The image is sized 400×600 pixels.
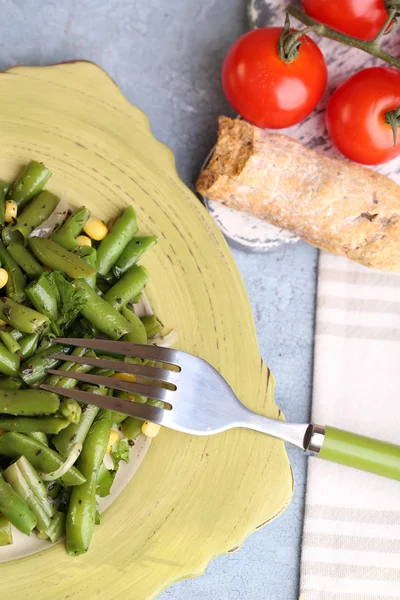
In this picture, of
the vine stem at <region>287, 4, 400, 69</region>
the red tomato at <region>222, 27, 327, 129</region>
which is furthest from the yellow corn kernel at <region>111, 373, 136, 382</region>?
the vine stem at <region>287, 4, 400, 69</region>

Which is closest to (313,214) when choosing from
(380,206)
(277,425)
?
(380,206)

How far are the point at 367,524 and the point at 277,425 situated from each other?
0.91 meters

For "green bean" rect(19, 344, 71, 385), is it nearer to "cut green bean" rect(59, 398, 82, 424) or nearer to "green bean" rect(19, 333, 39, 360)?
"green bean" rect(19, 333, 39, 360)

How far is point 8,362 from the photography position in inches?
106

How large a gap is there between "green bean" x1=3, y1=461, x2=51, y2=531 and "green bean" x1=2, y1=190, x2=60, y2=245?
3.26ft

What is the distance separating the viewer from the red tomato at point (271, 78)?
3109 millimetres

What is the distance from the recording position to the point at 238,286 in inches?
127

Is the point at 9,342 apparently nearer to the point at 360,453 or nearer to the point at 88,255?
the point at 88,255

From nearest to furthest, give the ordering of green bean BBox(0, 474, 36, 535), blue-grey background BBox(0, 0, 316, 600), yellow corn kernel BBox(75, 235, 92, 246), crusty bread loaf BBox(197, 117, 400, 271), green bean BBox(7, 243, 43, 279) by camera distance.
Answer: green bean BBox(0, 474, 36, 535)
green bean BBox(7, 243, 43, 279)
yellow corn kernel BBox(75, 235, 92, 246)
crusty bread loaf BBox(197, 117, 400, 271)
blue-grey background BBox(0, 0, 316, 600)

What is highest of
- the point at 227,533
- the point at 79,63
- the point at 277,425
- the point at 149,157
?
the point at 79,63

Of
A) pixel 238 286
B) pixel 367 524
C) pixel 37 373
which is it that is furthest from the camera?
pixel 367 524

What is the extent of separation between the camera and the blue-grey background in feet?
11.0

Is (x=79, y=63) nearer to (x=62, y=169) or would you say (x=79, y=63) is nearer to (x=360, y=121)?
(x=62, y=169)

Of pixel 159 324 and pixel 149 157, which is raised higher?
pixel 149 157
